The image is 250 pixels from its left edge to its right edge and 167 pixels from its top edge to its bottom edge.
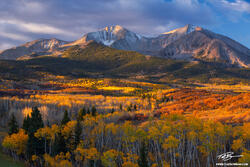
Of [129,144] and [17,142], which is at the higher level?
[17,142]

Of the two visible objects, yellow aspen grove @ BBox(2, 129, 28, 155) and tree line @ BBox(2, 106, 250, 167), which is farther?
yellow aspen grove @ BBox(2, 129, 28, 155)

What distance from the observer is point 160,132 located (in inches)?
2192

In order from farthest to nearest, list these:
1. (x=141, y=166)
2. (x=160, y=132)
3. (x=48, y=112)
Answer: (x=48, y=112) < (x=160, y=132) < (x=141, y=166)

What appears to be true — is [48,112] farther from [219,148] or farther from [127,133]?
[219,148]

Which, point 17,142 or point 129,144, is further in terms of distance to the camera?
point 129,144

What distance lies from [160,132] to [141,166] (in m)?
14.4

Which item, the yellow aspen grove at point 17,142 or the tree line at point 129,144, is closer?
the tree line at point 129,144

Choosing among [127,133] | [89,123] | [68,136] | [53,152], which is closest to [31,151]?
[53,152]

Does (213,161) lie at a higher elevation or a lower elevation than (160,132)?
lower

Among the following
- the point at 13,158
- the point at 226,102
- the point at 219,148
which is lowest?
the point at 13,158

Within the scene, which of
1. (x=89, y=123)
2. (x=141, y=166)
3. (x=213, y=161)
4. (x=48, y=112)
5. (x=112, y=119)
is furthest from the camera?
(x=48, y=112)

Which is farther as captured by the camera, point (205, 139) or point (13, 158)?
point (13, 158)

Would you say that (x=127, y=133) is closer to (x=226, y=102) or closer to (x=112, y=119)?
(x=112, y=119)

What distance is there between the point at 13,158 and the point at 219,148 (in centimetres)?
5224
